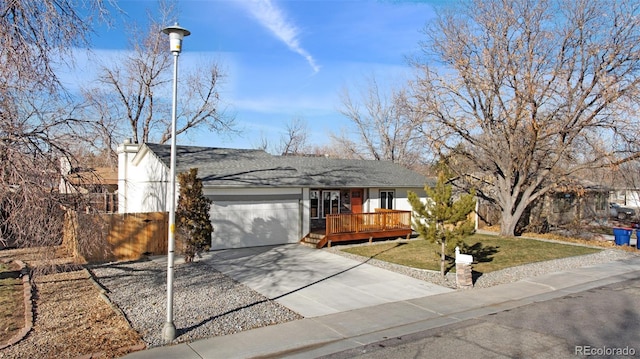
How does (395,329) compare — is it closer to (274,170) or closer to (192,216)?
(192,216)

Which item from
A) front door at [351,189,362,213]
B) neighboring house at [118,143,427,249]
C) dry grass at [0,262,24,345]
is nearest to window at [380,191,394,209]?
neighboring house at [118,143,427,249]

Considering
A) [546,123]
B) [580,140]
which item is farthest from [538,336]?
[580,140]

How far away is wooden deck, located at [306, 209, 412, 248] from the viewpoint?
1800 cm

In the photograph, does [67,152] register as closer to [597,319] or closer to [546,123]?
[597,319]

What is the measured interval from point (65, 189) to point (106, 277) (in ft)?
18.5

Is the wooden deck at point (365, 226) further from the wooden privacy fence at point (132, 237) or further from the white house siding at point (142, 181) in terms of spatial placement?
the white house siding at point (142, 181)

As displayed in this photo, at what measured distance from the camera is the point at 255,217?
1748cm

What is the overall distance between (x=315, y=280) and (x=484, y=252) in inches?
330

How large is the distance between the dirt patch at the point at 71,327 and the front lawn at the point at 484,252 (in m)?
9.37

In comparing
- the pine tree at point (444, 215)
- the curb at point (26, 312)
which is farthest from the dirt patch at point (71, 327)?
the pine tree at point (444, 215)

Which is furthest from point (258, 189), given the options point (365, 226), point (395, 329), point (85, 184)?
point (395, 329)

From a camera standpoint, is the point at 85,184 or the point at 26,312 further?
the point at 26,312

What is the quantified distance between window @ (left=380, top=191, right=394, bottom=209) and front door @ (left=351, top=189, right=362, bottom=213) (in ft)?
4.03

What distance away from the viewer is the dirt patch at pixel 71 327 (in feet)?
21.8
